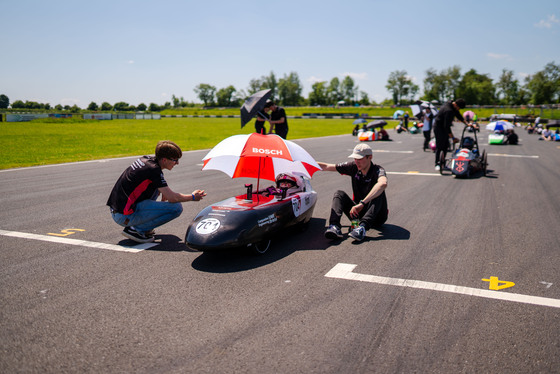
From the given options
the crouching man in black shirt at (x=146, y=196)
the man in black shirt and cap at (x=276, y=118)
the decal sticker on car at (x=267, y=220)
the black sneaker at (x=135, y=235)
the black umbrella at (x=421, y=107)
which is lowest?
the black sneaker at (x=135, y=235)

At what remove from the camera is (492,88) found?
388 feet

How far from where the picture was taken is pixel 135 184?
17.0 ft

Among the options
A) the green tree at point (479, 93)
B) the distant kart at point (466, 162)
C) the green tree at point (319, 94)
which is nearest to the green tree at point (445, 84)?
the green tree at point (479, 93)

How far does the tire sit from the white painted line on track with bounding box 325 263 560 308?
958 mm

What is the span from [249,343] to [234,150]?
8.97ft

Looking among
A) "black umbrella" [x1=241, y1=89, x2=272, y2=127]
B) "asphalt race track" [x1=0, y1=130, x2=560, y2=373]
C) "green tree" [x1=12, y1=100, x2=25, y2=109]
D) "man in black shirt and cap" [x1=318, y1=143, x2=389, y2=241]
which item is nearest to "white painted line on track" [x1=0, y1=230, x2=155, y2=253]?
"asphalt race track" [x1=0, y1=130, x2=560, y2=373]

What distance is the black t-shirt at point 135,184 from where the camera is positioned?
17.0ft

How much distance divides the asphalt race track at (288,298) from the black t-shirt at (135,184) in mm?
536

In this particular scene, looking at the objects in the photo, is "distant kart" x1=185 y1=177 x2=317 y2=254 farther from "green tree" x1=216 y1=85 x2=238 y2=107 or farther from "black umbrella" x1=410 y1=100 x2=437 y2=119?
"green tree" x1=216 y1=85 x2=238 y2=107

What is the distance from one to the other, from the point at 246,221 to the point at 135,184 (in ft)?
5.21

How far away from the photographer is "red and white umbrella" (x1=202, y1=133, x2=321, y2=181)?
5.16 metres

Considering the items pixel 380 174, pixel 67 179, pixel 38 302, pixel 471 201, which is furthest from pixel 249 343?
pixel 67 179

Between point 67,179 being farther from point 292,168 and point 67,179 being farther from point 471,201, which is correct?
point 471,201

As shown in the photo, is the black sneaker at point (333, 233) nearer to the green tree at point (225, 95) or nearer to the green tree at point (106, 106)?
the green tree at point (106, 106)
